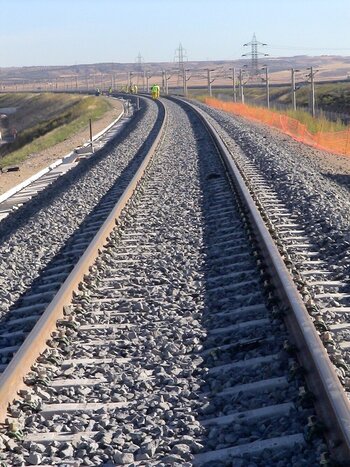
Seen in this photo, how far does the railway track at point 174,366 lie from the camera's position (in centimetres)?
469

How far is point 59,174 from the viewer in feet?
71.9

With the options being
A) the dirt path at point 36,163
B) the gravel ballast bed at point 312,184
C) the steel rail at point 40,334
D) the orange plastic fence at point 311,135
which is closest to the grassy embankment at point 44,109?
the orange plastic fence at point 311,135

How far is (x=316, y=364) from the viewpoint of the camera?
5.14m

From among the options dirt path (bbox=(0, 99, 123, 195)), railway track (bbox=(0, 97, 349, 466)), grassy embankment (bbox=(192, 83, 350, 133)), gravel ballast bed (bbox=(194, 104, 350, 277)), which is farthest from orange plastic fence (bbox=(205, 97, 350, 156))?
railway track (bbox=(0, 97, 349, 466))

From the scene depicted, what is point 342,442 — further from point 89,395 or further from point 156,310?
point 156,310

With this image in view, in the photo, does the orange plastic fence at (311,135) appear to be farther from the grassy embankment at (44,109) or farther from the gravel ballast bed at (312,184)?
the grassy embankment at (44,109)

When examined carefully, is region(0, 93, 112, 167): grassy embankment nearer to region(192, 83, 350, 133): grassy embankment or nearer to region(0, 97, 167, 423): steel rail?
region(192, 83, 350, 133): grassy embankment

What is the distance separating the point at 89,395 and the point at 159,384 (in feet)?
1.54

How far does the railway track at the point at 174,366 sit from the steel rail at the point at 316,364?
0.04ft

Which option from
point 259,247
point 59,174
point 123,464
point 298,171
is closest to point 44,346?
point 123,464

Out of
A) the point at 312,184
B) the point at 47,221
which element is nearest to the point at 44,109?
the point at 312,184

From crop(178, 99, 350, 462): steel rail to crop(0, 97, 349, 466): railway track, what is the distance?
0.04 feet

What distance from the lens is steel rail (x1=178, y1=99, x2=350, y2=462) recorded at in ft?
14.0

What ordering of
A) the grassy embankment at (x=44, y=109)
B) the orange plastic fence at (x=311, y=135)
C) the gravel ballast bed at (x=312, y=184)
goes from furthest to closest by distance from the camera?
the grassy embankment at (x=44, y=109)
the orange plastic fence at (x=311, y=135)
the gravel ballast bed at (x=312, y=184)
